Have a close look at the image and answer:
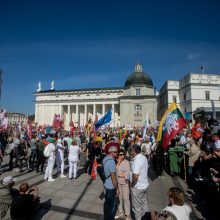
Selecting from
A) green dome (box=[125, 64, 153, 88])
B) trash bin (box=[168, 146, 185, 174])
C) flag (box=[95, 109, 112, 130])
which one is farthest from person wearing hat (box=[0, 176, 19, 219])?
green dome (box=[125, 64, 153, 88])

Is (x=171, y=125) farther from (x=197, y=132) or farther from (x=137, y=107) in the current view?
(x=137, y=107)

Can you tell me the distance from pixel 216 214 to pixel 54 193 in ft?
17.3

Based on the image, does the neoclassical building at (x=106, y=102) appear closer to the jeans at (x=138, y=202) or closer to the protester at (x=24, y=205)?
the jeans at (x=138, y=202)

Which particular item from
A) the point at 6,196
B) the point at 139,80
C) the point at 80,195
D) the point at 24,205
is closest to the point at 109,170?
the point at 24,205

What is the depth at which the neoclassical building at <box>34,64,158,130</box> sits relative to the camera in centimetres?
5706

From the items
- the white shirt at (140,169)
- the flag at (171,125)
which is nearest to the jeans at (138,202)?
the white shirt at (140,169)

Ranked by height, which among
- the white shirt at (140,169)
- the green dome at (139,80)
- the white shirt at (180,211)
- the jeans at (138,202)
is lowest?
the jeans at (138,202)

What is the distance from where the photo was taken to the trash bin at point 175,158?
955cm

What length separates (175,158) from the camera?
9.66 metres

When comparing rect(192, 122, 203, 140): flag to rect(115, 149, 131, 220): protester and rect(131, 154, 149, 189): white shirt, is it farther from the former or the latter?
rect(131, 154, 149, 189): white shirt

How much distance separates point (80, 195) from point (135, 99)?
52.0 metres

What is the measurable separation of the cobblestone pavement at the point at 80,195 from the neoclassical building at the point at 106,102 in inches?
1874

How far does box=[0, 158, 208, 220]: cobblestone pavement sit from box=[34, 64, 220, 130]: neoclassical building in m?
17.4

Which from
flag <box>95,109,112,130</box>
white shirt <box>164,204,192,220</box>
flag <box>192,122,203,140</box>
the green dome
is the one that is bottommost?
white shirt <box>164,204,192,220</box>
